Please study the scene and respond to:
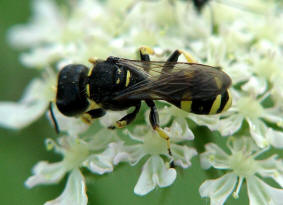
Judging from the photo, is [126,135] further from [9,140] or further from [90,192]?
[9,140]

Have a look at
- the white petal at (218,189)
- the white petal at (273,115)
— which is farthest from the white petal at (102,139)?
the white petal at (273,115)

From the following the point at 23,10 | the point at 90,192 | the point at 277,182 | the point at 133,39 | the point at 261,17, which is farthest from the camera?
the point at 23,10

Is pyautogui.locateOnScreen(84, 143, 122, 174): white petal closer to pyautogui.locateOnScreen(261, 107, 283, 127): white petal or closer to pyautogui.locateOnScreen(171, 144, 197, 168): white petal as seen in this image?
pyautogui.locateOnScreen(171, 144, 197, 168): white petal

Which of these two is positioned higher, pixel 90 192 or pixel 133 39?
pixel 133 39

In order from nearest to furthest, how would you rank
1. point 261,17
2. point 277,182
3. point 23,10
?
point 277,182, point 261,17, point 23,10

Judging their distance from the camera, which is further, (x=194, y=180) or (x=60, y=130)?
(x=60, y=130)

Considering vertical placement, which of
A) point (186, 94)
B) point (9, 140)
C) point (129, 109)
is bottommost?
point (9, 140)

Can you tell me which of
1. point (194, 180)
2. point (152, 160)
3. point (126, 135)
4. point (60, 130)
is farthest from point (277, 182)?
point (60, 130)
